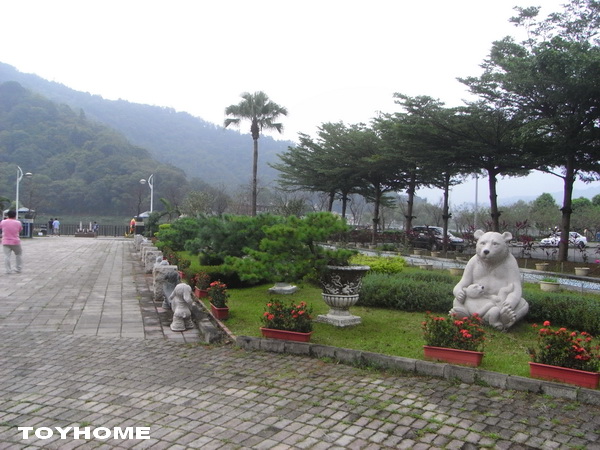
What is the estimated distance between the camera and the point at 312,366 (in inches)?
212

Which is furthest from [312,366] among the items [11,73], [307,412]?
[11,73]

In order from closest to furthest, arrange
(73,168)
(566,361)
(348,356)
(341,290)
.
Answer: (566,361) → (348,356) → (341,290) → (73,168)

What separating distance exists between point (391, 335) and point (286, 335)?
1.53 metres

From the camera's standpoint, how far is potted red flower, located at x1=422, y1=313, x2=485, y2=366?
5.17 m

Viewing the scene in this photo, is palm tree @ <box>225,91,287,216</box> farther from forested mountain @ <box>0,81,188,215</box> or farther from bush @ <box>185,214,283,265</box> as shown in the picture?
forested mountain @ <box>0,81,188,215</box>

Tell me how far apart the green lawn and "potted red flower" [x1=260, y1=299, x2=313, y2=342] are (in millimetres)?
268

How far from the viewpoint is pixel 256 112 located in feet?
91.2

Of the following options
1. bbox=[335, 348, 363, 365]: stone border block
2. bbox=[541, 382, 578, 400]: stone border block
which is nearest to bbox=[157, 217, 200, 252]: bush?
bbox=[335, 348, 363, 365]: stone border block

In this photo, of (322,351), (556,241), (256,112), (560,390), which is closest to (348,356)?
(322,351)

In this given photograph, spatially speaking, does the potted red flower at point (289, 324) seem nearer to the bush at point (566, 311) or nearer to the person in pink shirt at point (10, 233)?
the bush at point (566, 311)

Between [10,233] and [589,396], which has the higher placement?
[10,233]

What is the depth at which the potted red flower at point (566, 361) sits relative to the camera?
449 cm

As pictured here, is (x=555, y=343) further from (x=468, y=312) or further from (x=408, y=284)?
(x=408, y=284)

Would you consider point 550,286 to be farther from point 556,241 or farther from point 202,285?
point 556,241
